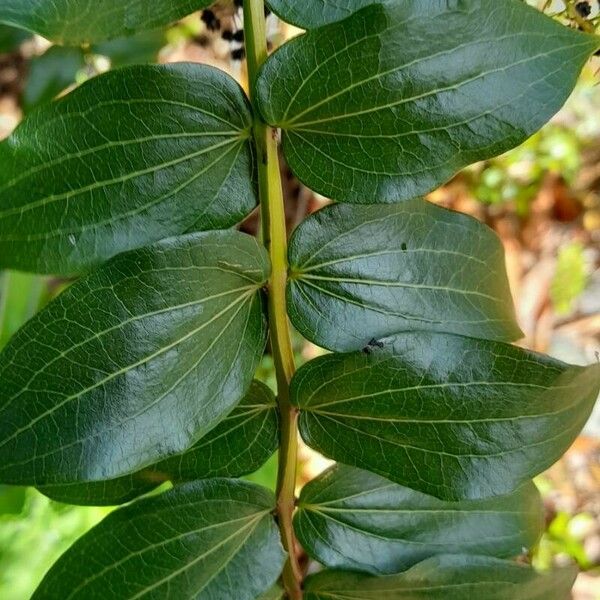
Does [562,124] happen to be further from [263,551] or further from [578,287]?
[263,551]

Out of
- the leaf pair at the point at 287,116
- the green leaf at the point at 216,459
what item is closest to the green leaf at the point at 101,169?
the leaf pair at the point at 287,116

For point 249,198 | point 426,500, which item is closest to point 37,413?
point 249,198

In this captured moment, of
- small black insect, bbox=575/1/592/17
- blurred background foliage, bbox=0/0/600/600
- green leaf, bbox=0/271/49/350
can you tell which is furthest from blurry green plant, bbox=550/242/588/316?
small black insect, bbox=575/1/592/17

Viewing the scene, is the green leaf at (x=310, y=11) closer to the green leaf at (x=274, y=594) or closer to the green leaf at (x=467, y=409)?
the green leaf at (x=467, y=409)

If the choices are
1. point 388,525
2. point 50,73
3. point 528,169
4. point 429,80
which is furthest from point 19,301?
point 528,169

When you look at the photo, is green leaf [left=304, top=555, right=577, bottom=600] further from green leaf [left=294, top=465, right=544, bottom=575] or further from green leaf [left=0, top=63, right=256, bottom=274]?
green leaf [left=0, top=63, right=256, bottom=274]

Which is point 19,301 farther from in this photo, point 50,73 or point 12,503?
point 50,73
